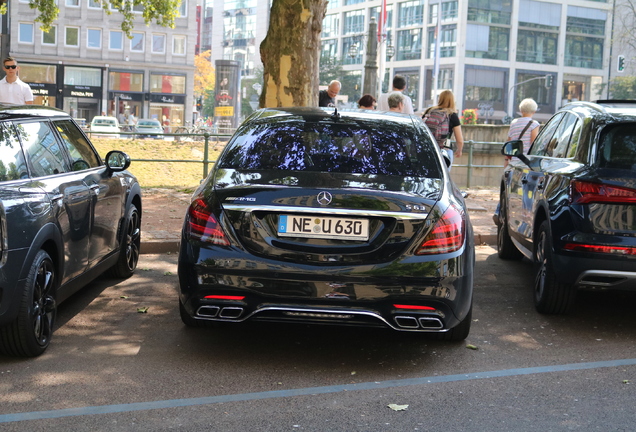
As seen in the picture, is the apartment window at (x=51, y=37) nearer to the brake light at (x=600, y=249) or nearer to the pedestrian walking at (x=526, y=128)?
the pedestrian walking at (x=526, y=128)

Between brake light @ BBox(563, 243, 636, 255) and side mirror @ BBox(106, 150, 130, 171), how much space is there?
11.4 ft

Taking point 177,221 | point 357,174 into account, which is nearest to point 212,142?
point 177,221

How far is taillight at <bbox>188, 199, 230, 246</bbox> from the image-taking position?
5105mm

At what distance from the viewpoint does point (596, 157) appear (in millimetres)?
6453

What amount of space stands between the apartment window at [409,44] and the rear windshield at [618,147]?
272 ft

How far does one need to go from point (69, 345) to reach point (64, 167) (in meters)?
1.29

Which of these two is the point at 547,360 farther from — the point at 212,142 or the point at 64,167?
the point at 212,142

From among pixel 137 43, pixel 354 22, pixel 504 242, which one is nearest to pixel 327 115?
pixel 504 242

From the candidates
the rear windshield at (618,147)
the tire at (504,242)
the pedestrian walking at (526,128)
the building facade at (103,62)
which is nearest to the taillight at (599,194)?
the rear windshield at (618,147)

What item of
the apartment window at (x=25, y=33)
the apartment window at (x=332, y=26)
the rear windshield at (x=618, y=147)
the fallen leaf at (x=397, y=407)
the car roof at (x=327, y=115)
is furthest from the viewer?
the apartment window at (x=332, y=26)

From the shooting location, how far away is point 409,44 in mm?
89438

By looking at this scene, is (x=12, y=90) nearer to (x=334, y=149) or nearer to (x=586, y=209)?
(x=334, y=149)

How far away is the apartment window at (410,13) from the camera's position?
87.9 metres

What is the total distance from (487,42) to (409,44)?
8.24m
